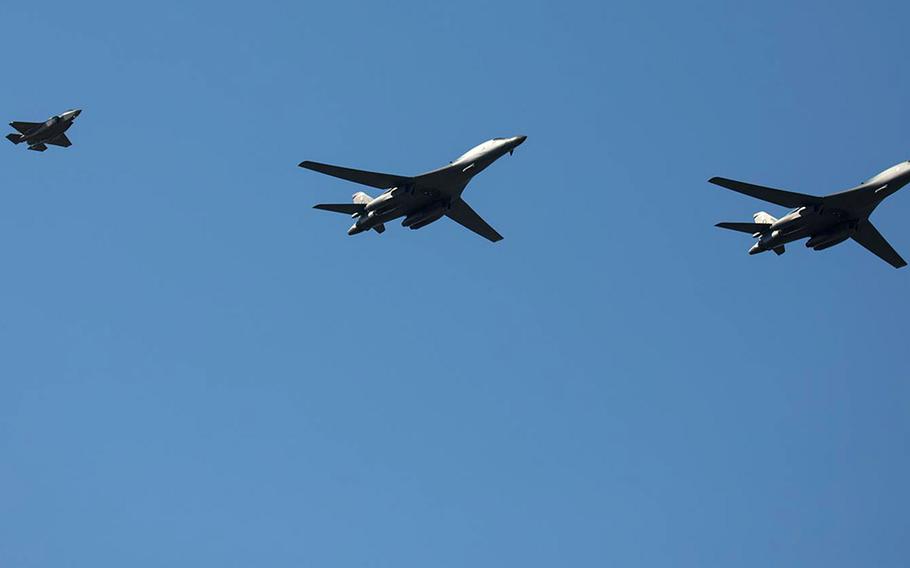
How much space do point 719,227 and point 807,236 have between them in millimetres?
5604

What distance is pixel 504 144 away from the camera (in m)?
64.7

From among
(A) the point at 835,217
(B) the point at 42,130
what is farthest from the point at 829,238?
(B) the point at 42,130

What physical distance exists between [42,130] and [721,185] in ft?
160

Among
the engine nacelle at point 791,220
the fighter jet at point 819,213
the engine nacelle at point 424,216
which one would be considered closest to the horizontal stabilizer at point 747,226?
the fighter jet at point 819,213

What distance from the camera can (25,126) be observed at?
79688mm

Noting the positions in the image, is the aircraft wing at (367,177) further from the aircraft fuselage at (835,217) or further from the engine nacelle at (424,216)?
the aircraft fuselage at (835,217)

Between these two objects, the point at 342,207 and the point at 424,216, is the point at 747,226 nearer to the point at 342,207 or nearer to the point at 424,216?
the point at 424,216

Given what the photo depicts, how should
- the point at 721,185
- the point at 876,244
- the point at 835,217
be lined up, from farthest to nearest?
the point at 876,244, the point at 835,217, the point at 721,185


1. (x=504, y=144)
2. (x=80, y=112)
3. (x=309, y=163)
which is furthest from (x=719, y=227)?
(x=80, y=112)

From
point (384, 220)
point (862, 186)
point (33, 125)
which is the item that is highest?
point (33, 125)

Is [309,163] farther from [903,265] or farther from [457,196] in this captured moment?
[903,265]

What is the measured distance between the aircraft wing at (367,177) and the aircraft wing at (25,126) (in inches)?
1066

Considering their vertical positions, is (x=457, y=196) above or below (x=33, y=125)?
below

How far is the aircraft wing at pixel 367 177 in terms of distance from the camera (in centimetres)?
6582
